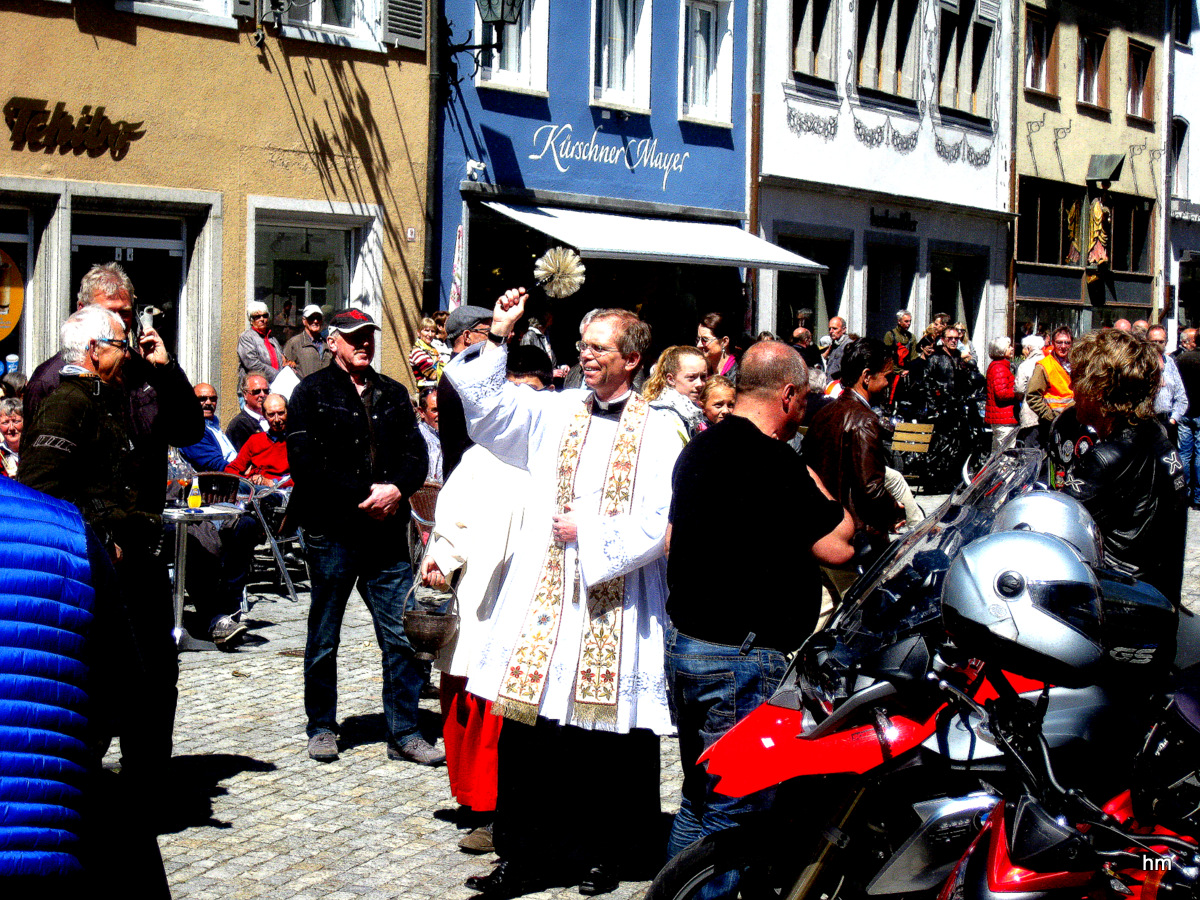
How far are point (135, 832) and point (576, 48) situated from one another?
53.3 feet

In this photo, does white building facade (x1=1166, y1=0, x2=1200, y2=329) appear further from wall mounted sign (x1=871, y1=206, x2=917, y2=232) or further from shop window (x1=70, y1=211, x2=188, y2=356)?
shop window (x1=70, y1=211, x2=188, y2=356)

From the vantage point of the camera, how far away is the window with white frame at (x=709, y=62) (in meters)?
20.2

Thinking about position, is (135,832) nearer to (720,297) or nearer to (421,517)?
(421,517)

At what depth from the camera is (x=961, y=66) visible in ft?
85.2

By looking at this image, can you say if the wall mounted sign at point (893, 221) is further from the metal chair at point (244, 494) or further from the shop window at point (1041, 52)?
the metal chair at point (244, 494)

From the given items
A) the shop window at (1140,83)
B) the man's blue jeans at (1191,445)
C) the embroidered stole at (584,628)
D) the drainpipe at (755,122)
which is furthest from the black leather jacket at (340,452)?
the shop window at (1140,83)

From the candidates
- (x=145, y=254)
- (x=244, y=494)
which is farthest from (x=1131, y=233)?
(x=244, y=494)

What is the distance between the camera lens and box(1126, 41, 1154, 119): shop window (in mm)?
31156

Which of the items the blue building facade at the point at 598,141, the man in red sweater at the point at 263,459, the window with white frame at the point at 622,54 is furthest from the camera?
the window with white frame at the point at 622,54

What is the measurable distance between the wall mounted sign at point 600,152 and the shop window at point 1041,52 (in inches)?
421

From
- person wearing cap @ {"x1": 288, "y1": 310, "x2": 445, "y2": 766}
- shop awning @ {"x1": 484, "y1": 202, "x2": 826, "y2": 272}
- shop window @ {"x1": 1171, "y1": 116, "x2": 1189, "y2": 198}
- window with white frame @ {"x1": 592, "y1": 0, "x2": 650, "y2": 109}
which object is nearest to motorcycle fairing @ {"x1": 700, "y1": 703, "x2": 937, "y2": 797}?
person wearing cap @ {"x1": 288, "y1": 310, "x2": 445, "y2": 766}

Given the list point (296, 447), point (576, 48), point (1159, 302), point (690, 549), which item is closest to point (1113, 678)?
point (690, 549)

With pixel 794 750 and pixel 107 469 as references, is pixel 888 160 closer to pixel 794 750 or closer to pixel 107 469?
pixel 107 469

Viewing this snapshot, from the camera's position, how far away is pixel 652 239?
59.4 ft
